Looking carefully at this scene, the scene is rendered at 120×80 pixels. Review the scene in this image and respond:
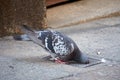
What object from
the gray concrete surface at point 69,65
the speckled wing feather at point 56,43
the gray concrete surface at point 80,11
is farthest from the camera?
the gray concrete surface at point 80,11

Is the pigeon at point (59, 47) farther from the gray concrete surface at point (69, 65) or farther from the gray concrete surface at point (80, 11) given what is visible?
the gray concrete surface at point (80, 11)

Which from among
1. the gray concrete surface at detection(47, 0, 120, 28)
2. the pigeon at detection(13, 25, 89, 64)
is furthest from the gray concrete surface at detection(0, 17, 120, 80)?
A: the gray concrete surface at detection(47, 0, 120, 28)

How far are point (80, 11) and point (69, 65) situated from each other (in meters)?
3.55

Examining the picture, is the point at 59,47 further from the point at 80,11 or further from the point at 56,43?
the point at 80,11

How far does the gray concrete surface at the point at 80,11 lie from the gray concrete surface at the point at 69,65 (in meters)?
0.58

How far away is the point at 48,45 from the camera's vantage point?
5.23 metres

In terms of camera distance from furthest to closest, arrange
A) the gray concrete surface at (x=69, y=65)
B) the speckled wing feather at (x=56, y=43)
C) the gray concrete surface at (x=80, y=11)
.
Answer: the gray concrete surface at (x=80, y=11), the speckled wing feather at (x=56, y=43), the gray concrete surface at (x=69, y=65)

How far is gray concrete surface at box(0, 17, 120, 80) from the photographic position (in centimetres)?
488

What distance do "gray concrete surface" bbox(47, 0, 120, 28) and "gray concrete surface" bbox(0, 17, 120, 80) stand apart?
0.58 meters

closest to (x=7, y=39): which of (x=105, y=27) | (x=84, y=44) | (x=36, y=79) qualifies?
(x=84, y=44)

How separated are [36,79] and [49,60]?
80cm

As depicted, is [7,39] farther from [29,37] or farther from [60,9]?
[60,9]

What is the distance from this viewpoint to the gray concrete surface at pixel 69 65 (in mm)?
4875

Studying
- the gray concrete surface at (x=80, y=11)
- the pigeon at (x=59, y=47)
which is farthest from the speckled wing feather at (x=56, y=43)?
the gray concrete surface at (x=80, y=11)
